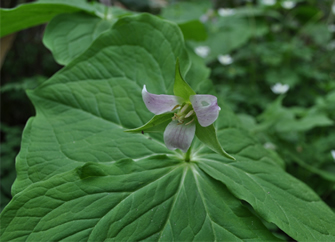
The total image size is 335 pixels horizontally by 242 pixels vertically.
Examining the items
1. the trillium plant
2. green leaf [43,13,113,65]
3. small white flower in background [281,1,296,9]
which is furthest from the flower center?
small white flower in background [281,1,296,9]

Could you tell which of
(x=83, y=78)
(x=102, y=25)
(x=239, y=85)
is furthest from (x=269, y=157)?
(x=239, y=85)

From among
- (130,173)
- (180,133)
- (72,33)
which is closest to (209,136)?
(180,133)

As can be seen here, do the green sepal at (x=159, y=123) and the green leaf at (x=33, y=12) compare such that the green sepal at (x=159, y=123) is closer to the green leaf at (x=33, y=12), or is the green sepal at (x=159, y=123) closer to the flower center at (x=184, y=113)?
the flower center at (x=184, y=113)

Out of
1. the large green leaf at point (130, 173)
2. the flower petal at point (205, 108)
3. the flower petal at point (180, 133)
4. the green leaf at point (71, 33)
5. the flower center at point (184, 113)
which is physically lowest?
the large green leaf at point (130, 173)

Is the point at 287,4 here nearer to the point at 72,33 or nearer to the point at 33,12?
the point at 72,33

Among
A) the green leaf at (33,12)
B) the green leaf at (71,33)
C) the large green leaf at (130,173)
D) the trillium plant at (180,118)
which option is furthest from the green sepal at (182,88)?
the green leaf at (33,12)

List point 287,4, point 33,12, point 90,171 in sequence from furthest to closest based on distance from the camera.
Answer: point 287,4 < point 33,12 < point 90,171
